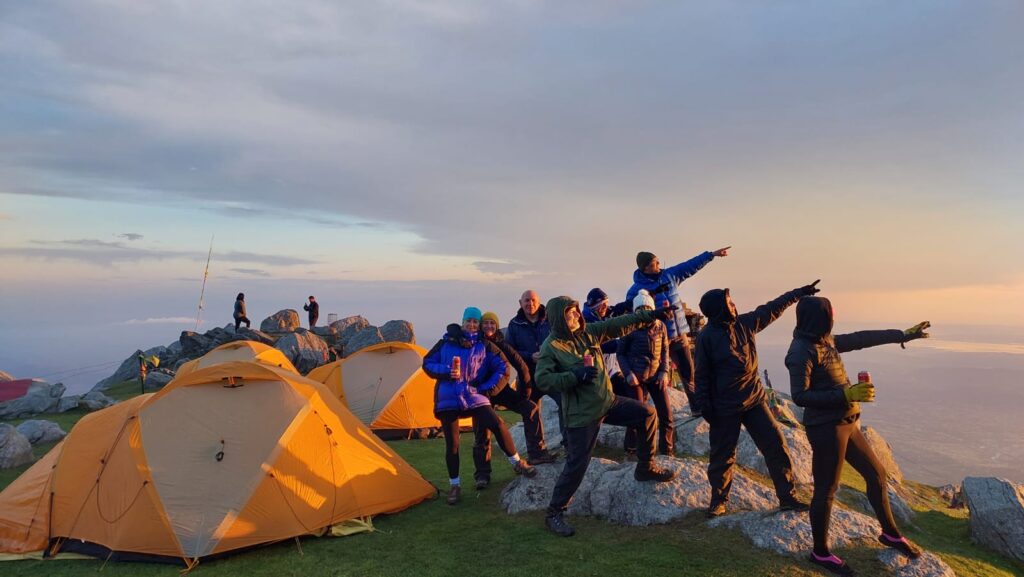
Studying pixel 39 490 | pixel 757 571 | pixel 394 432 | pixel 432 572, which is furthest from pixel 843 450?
pixel 394 432

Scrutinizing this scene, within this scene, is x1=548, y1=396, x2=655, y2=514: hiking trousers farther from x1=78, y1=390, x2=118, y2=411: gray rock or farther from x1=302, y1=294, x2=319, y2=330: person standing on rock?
x1=302, y1=294, x2=319, y2=330: person standing on rock

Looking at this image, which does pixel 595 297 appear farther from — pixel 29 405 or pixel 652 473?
pixel 29 405

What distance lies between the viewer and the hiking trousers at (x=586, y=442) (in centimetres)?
690

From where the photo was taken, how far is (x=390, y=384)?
1581 cm

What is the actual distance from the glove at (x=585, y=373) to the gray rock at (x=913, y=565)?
11.6 ft

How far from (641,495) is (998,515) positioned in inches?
238

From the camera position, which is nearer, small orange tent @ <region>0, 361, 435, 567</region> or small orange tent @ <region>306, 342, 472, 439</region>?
small orange tent @ <region>0, 361, 435, 567</region>

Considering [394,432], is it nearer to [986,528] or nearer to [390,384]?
[390,384]

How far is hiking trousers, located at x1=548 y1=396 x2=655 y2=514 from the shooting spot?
6.90 metres

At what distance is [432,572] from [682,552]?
290 centimetres

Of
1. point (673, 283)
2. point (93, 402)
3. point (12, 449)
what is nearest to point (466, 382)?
point (673, 283)

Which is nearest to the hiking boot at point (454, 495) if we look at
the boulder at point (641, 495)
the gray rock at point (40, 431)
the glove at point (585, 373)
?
the boulder at point (641, 495)

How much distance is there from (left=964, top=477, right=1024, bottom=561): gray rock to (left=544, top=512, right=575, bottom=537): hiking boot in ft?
22.5

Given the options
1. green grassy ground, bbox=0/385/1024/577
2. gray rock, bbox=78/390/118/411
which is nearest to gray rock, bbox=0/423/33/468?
green grassy ground, bbox=0/385/1024/577
